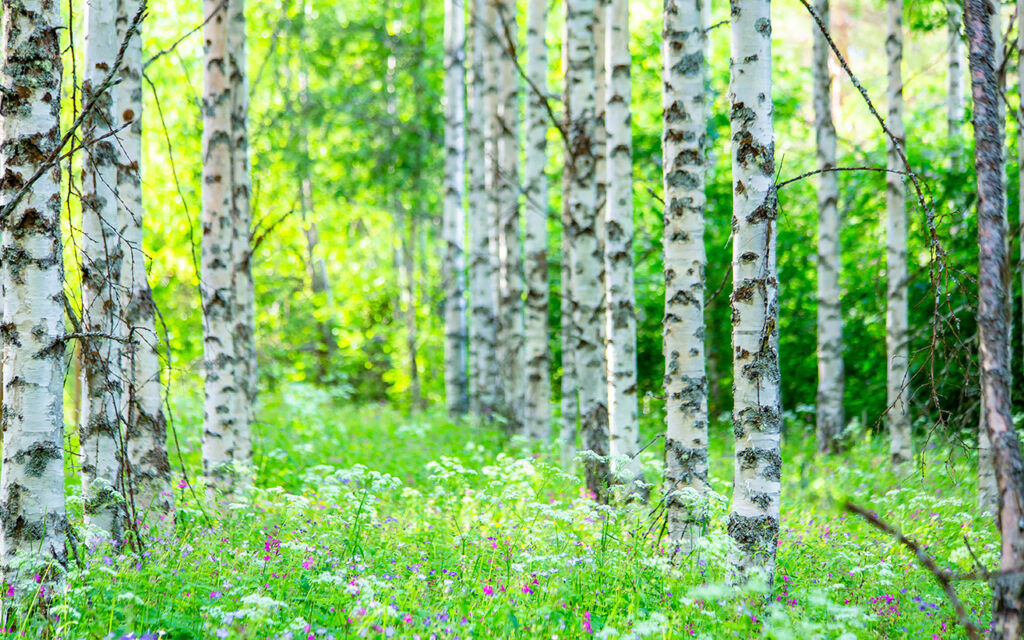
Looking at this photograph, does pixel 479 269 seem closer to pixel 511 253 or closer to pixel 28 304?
pixel 511 253

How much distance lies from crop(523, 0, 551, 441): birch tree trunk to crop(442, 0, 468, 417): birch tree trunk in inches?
114

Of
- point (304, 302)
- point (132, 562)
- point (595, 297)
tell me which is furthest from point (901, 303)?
point (304, 302)

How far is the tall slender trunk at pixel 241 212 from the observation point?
7.29m

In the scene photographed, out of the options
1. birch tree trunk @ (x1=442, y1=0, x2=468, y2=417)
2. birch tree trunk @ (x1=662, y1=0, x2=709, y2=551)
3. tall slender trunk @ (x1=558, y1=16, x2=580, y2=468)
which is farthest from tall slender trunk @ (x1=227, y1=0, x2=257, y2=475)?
birch tree trunk @ (x1=442, y1=0, x2=468, y2=417)

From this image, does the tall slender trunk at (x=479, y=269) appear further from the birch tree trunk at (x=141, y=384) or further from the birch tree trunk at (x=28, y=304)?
the birch tree trunk at (x=28, y=304)

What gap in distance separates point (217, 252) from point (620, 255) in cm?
364

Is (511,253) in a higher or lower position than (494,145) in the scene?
lower

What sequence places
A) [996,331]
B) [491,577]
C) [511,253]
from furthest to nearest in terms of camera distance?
[511,253] → [491,577] → [996,331]

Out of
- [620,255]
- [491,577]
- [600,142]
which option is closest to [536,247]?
[600,142]

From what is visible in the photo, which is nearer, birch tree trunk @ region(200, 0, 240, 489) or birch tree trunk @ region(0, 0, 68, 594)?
birch tree trunk @ region(0, 0, 68, 594)

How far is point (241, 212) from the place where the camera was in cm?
Answer: 805

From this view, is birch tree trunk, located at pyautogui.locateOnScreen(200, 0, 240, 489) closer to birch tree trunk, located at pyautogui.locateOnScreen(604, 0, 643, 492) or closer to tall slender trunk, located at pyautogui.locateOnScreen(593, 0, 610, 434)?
birch tree trunk, located at pyautogui.locateOnScreen(604, 0, 643, 492)

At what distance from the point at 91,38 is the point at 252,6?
15196 mm

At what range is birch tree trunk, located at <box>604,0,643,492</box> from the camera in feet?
22.5
